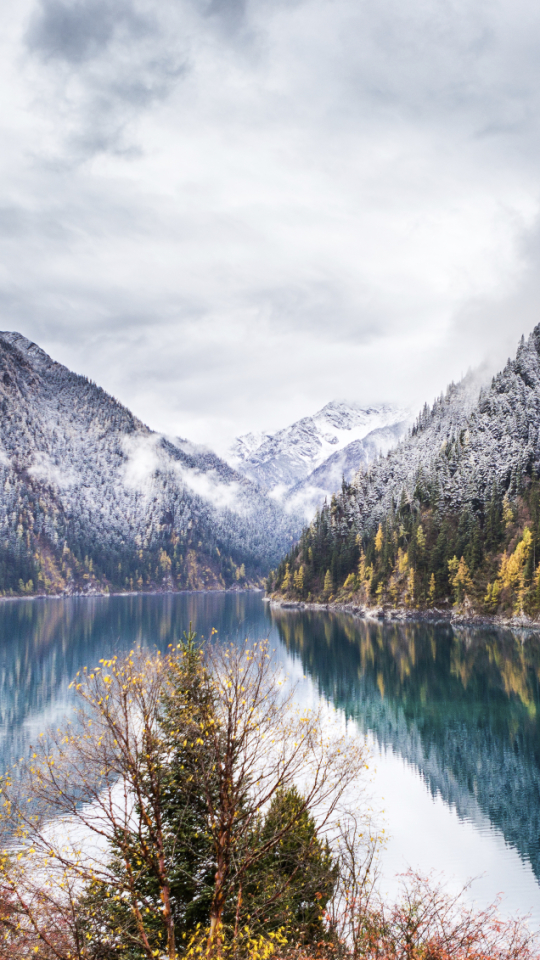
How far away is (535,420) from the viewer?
530 ft

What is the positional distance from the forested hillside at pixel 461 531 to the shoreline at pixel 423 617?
179 cm

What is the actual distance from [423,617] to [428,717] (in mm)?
81482

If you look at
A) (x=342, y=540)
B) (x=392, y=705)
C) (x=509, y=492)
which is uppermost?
(x=509, y=492)

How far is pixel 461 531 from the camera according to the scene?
139 meters

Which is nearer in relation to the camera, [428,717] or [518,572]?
[428,717]

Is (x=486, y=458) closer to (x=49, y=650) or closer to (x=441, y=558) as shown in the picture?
(x=441, y=558)

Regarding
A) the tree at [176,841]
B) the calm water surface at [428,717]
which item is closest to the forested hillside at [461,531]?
the calm water surface at [428,717]

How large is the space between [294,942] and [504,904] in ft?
43.3

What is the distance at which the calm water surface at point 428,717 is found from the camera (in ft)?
94.6

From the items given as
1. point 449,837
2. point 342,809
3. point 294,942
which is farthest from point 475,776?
point 294,942

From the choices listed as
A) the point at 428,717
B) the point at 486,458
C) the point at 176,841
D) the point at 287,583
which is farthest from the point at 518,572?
the point at 176,841

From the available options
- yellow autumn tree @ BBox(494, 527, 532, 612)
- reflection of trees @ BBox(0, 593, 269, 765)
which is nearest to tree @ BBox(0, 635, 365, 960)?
reflection of trees @ BBox(0, 593, 269, 765)

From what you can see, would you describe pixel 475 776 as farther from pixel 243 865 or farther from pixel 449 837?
pixel 243 865

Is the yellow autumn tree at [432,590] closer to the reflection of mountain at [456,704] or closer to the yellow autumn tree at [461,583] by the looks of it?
the yellow autumn tree at [461,583]
